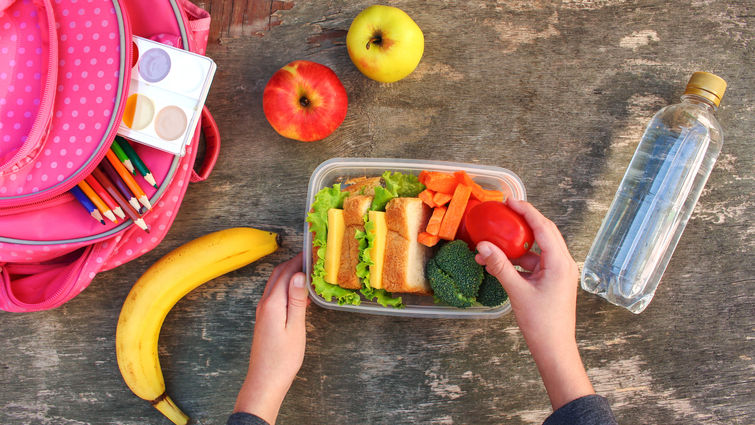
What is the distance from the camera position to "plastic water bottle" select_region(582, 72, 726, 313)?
1016 mm

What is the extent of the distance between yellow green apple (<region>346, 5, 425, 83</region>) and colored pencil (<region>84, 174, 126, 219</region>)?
59 cm

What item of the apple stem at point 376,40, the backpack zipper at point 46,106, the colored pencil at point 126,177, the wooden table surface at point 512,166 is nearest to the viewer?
the backpack zipper at point 46,106

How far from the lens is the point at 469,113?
3.51 feet

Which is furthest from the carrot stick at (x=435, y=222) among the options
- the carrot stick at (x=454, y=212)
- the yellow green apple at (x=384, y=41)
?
the yellow green apple at (x=384, y=41)

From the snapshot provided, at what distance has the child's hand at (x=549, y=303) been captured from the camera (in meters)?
0.79

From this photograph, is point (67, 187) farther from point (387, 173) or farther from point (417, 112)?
point (417, 112)

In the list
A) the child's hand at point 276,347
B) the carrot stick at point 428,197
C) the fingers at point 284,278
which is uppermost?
the carrot stick at point 428,197

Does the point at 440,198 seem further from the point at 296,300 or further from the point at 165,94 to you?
the point at 165,94

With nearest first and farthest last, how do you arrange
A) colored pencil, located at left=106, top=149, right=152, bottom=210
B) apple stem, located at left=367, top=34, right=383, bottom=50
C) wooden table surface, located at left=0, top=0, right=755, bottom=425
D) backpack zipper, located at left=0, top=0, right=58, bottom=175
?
backpack zipper, located at left=0, top=0, right=58, bottom=175, colored pencil, located at left=106, top=149, right=152, bottom=210, apple stem, located at left=367, top=34, right=383, bottom=50, wooden table surface, located at left=0, top=0, right=755, bottom=425

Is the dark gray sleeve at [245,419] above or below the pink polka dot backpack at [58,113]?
below

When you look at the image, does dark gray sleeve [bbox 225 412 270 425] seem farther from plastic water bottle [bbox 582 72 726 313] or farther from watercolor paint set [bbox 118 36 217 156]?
plastic water bottle [bbox 582 72 726 313]

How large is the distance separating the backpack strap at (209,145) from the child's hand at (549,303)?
65 cm

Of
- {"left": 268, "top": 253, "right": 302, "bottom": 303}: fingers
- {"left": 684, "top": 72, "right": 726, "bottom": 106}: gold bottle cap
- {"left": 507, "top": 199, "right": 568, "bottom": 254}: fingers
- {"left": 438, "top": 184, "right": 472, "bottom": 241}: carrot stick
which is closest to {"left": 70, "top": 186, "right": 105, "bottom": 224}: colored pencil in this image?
{"left": 268, "top": 253, "right": 302, "bottom": 303}: fingers

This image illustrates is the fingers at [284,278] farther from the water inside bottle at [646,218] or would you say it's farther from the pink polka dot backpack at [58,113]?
the water inside bottle at [646,218]
